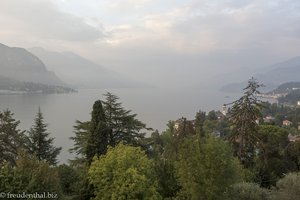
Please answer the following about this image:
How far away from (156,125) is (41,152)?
7219cm

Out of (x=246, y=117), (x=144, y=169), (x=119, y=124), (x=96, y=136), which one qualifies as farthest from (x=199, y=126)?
(x=144, y=169)

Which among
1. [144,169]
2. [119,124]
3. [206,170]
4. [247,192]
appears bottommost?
[247,192]

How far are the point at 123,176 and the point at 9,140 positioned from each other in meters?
A: 12.9

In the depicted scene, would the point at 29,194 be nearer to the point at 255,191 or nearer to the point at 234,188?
the point at 234,188

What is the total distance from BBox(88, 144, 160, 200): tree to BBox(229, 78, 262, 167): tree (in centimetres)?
937

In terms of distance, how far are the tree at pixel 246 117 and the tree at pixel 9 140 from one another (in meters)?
14.4

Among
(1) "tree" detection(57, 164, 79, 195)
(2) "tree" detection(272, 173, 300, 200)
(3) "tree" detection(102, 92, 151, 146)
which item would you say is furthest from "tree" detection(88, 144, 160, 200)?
(3) "tree" detection(102, 92, 151, 146)

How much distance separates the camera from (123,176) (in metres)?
13.3

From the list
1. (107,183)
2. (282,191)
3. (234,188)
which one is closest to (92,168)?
(107,183)

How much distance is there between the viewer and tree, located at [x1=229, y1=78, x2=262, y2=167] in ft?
70.6

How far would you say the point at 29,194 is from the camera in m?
11.1

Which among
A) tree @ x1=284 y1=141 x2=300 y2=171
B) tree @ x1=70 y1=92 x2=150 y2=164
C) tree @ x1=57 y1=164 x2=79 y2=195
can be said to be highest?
A: tree @ x1=70 y1=92 x2=150 y2=164

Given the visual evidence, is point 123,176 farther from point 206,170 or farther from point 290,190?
point 290,190

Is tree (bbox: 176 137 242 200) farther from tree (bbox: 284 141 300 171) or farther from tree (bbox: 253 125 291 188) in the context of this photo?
tree (bbox: 284 141 300 171)
